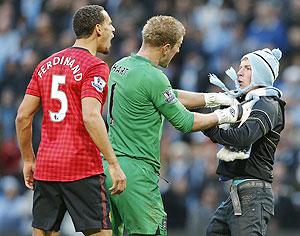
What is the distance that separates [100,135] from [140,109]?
21.9 inches

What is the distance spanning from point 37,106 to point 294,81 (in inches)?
270

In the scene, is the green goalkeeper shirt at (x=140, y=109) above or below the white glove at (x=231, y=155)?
above

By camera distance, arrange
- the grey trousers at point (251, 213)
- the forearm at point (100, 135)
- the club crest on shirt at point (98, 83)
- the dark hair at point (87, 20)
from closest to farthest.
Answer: the forearm at point (100, 135), the club crest on shirt at point (98, 83), the dark hair at point (87, 20), the grey trousers at point (251, 213)

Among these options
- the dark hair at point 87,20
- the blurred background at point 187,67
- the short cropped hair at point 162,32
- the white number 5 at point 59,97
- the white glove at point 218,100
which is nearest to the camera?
the white number 5 at point 59,97

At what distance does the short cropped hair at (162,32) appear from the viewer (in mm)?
7117

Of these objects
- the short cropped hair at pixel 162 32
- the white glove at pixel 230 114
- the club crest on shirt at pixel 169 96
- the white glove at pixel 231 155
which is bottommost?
the white glove at pixel 231 155

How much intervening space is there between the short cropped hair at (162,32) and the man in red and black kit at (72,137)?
35 cm

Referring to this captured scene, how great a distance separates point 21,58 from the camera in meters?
15.7

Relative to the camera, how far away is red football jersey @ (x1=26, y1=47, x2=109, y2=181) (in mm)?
6824

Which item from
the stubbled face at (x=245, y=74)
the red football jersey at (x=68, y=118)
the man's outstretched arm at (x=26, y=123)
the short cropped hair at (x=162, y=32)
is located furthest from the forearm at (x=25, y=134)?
the stubbled face at (x=245, y=74)

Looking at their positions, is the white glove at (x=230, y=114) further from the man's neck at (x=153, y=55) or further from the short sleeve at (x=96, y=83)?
the short sleeve at (x=96, y=83)

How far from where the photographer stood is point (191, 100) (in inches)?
299

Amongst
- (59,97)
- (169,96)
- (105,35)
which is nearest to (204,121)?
(169,96)

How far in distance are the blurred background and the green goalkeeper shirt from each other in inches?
203
